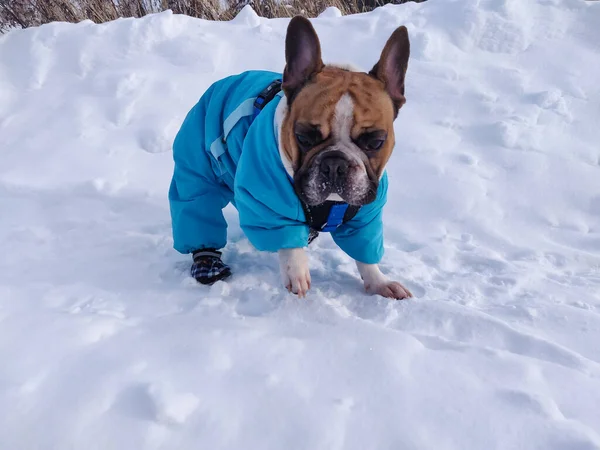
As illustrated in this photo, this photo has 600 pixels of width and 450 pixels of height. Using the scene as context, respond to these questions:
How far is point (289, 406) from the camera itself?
5.15 feet

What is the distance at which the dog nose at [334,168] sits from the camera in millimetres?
2023

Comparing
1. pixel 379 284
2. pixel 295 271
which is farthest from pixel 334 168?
pixel 379 284

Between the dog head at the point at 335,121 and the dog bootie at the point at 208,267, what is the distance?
638mm

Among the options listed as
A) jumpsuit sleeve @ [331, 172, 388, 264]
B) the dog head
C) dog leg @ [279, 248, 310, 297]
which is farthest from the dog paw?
the dog head

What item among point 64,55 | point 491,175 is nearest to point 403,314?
point 491,175

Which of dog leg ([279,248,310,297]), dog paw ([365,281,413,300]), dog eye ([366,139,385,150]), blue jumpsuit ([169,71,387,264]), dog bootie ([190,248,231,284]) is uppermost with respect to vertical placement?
dog eye ([366,139,385,150])

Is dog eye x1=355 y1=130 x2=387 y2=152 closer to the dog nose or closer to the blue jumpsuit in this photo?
the dog nose

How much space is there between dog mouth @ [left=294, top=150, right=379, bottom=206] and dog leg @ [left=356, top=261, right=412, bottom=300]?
44 cm

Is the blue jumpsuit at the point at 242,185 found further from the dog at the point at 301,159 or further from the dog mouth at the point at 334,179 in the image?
the dog mouth at the point at 334,179

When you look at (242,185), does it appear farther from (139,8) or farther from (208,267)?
(139,8)

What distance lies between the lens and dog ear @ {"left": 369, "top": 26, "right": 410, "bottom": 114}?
221cm

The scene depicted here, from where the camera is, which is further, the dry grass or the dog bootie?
the dry grass

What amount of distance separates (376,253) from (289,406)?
3.42ft

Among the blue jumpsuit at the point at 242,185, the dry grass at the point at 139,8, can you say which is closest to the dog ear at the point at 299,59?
the blue jumpsuit at the point at 242,185
